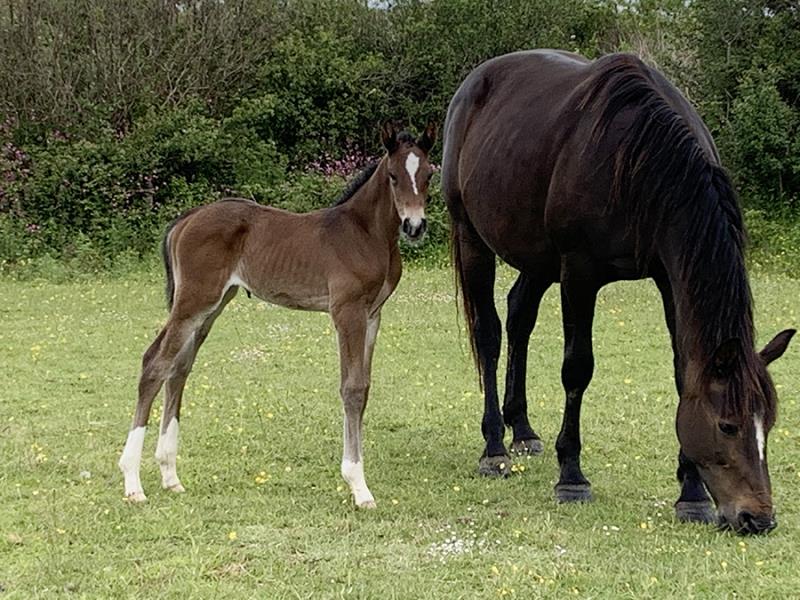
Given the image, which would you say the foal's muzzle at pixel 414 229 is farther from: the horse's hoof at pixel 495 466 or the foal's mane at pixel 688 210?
the horse's hoof at pixel 495 466

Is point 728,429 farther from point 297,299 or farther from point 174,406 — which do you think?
point 174,406

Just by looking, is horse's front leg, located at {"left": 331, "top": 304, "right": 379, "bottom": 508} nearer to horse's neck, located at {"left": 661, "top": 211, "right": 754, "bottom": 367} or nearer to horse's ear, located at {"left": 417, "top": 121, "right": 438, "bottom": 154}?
horse's ear, located at {"left": 417, "top": 121, "right": 438, "bottom": 154}

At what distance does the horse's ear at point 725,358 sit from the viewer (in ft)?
12.9

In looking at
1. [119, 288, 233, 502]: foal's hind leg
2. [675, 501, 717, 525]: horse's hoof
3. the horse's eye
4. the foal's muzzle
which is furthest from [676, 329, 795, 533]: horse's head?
[119, 288, 233, 502]: foal's hind leg

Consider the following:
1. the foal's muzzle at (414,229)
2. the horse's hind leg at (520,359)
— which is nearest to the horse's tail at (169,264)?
the foal's muzzle at (414,229)

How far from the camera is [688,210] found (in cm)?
433

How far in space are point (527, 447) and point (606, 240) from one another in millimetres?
1915

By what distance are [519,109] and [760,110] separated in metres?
12.7

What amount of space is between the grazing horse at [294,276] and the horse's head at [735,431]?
1.67m

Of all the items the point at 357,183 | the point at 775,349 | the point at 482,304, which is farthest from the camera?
the point at 482,304

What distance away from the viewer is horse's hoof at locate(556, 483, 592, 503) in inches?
198

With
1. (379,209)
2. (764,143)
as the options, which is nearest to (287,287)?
(379,209)

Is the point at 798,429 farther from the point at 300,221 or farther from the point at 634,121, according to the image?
Answer: the point at 300,221

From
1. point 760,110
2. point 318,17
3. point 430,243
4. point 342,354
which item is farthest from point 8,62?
point 342,354
